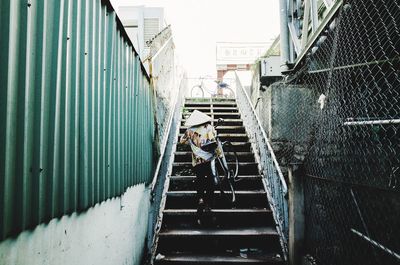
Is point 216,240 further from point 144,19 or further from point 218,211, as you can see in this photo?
point 144,19

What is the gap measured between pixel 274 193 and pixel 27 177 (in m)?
4.48

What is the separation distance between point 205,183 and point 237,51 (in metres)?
20.5

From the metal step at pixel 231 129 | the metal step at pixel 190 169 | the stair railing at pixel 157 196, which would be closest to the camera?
the stair railing at pixel 157 196

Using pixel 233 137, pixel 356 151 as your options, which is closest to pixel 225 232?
pixel 356 151

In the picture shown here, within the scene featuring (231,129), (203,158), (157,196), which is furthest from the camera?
(231,129)

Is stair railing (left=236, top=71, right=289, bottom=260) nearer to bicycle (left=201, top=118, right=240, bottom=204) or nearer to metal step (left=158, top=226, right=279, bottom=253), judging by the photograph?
metal step (left=158, top=226, right=279, bottom=253)

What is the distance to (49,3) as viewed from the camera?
78.4 inches

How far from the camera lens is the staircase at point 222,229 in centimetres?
466

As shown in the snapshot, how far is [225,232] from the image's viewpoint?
497cm

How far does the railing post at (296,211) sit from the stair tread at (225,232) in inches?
35.2

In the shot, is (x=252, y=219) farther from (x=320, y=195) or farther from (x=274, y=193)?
(x=320, y=195)

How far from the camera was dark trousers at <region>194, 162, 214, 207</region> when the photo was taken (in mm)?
5570

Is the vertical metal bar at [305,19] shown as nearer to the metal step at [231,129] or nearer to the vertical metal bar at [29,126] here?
the metal step at [231,129]

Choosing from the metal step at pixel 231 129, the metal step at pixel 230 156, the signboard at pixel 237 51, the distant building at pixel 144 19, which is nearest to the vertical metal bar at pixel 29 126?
the metal step at pixel 230 156
